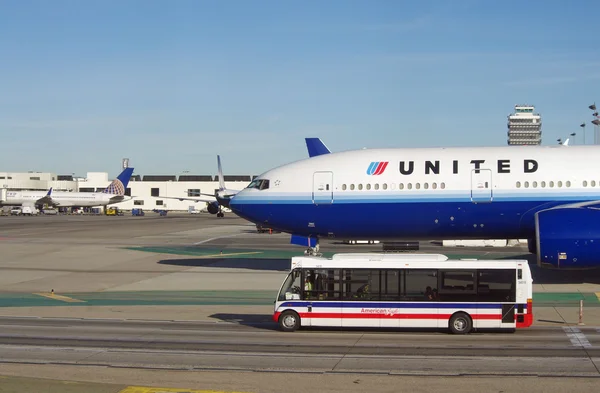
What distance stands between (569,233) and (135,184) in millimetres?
176186

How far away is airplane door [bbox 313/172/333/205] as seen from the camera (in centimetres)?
3659

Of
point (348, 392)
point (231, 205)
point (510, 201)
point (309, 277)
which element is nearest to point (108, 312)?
point (309, 277)

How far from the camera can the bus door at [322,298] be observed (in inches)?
907

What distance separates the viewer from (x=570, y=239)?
31.2m

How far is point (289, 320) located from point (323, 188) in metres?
14.2

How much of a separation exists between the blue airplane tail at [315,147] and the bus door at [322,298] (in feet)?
63.6

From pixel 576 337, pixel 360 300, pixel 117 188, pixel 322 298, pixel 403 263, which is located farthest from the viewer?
pixel 117 188

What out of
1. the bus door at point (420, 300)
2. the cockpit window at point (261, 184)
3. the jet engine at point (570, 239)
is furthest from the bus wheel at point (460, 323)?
the cockpit window at point (261, 184)

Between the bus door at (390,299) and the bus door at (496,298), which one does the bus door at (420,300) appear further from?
the bus door at (496,298)

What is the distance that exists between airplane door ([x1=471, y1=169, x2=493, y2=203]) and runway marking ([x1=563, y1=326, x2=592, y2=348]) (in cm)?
1155

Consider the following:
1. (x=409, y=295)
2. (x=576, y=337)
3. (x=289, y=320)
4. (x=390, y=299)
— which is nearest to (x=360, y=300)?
(x=390, y=299)

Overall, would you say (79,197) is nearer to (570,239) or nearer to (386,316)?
(570,239)

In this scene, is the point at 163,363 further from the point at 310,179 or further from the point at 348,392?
the point at 310,179

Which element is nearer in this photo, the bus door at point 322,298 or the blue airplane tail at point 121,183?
the bus door at point 322,298
